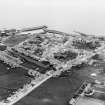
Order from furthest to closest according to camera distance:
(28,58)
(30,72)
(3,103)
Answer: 1. (28,58)
2. (30,72)
3. (3,103)

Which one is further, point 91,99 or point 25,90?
point 25,90

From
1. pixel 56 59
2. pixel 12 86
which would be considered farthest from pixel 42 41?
pixel 12 86

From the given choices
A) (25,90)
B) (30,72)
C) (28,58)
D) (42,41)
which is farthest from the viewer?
(42,41)

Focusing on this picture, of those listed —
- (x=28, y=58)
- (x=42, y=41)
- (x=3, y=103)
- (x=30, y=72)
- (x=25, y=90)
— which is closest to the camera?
(x=3, y=103)

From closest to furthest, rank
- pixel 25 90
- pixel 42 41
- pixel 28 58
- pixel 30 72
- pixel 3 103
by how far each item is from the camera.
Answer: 1. pixel 3 103
2. pixel 25 90
3. pixel 30 72
4. pixel 28 58
5. pixel 42 41

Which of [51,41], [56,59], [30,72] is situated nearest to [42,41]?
[51,41]

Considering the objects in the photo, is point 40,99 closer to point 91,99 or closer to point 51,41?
point 91,99

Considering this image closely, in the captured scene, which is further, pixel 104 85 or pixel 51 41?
pixel 51 41

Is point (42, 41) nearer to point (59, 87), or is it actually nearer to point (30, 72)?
point (30, 72)
